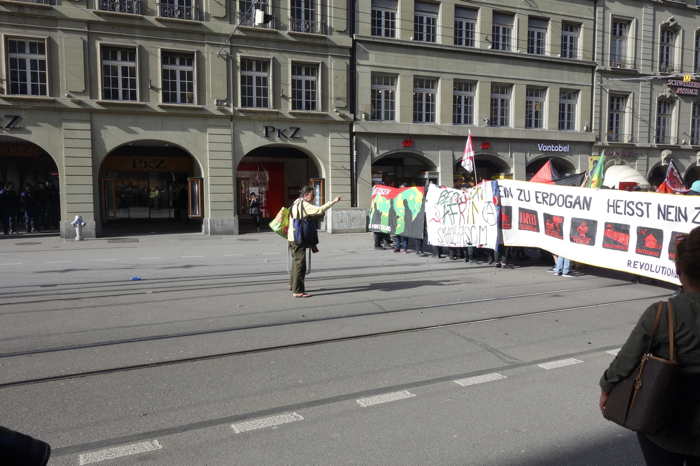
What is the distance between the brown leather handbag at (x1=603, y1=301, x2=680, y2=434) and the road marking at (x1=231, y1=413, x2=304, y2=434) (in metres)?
2.50

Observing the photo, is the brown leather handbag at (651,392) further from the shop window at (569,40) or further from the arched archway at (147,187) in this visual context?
the shop window at (569,40)

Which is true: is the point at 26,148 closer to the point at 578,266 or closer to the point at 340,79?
the point at 340,79

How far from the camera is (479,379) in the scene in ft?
17.1

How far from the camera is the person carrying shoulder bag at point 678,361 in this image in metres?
2.44

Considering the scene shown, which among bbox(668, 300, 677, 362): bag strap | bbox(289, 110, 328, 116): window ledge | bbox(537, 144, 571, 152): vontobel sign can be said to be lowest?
bbox(668, 300, 677, 362): bag strap

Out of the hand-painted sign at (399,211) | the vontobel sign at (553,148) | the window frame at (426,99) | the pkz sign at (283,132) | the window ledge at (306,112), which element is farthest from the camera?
the vontobel sign at (553,148)

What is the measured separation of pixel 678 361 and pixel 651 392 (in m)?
0.19

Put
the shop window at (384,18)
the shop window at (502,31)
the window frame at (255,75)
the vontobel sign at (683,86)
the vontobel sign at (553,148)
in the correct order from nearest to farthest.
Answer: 1. the window frame at (255,75)
2. the shop window at (384,18)
3. the shop window at (502,31)
4. the vontobel sign at (553,148)
5. the vontobel sign at (683,86)

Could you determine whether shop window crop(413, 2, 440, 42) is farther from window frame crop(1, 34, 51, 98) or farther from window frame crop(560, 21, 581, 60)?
window frame crop(1, 34, 51, 98)

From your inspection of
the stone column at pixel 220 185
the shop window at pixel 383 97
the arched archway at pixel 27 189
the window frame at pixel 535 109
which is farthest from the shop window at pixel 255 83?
the window frame at pixel 535 109

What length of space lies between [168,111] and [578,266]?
52.5ft

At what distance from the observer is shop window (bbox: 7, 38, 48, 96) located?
1995 centimetres

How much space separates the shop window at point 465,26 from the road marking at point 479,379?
23.7 metres

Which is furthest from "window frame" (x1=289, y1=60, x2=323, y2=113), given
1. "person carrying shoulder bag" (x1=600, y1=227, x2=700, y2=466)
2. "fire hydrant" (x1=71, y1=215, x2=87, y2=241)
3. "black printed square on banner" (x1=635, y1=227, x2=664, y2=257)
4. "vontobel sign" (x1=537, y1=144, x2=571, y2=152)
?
"person carrying shoulder bag" (x1=600, y1=227, x2=700, y2=466)
